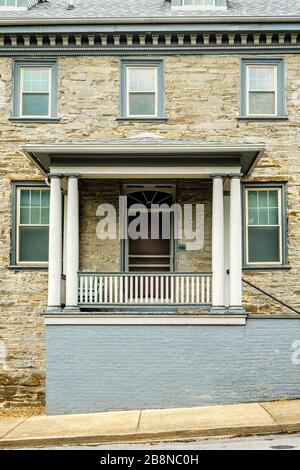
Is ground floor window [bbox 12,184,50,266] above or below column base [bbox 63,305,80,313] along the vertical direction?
above

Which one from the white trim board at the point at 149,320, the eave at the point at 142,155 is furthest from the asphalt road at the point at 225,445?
the eave at the point at 142,155

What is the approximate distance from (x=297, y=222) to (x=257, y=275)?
1.53 m

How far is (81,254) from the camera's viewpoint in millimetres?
16766

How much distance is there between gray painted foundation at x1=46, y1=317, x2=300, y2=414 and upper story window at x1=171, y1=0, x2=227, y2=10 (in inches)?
328

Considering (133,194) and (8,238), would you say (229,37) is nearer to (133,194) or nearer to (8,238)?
(133,194)

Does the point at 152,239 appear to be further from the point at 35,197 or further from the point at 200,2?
the point at 200,2

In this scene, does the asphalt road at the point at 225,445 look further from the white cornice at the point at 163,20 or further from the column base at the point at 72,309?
the white cornice at the point at 163,20

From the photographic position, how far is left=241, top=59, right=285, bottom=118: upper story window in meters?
17.0

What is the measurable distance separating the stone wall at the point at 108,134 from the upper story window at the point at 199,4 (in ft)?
5.74

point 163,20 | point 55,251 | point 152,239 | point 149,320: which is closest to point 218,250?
point 149,320

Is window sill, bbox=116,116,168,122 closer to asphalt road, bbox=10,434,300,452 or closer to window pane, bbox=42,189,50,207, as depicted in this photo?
window pane, bbox=42,189,50,207

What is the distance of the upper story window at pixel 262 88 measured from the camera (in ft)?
55.8

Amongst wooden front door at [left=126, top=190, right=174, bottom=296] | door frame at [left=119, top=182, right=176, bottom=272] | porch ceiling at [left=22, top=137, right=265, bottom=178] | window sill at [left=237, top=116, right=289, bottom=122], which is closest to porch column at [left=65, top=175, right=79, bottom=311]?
porch ceiling at [left=22, top=137, right=265, bottom=178]
